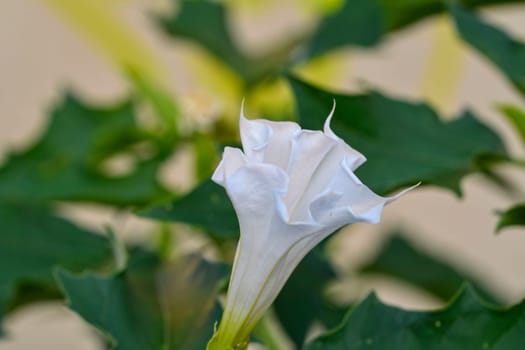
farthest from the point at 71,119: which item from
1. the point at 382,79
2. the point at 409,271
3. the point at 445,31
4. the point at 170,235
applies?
the point at 382,79

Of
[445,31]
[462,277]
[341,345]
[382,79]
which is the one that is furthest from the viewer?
[382,79]

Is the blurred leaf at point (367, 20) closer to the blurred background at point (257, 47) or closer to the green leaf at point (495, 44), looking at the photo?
the green leaf at point (495, 44)

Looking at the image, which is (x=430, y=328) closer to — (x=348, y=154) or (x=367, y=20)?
(x=348, y=154)

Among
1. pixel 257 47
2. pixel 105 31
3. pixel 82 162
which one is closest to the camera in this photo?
pixel 82 162

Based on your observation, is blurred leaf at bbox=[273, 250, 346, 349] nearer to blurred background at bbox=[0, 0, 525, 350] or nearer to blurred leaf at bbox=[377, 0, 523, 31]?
blurred leaf at bbox=[377, 0, 523, 31]

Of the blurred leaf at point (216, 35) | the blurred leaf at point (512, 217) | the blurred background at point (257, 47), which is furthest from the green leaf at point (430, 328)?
the blurred background at point (257, 47)

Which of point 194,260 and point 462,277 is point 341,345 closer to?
point 194,260

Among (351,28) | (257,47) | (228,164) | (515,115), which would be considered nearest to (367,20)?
(351,28)
